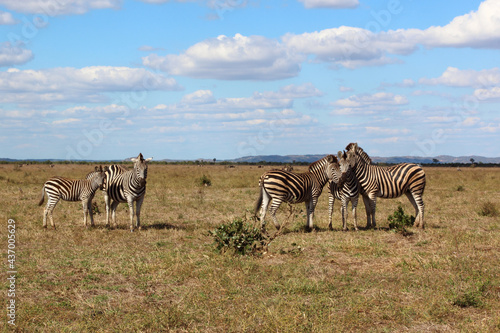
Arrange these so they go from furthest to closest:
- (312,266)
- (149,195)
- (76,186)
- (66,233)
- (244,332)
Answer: (149,195) → (76,186) → (66,233) → (312,266) → (244,332)

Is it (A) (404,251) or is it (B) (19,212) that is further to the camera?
(B) (19,212)

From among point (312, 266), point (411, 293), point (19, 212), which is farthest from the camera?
point (19, 212)

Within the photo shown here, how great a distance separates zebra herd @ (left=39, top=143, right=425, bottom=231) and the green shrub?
2.77m

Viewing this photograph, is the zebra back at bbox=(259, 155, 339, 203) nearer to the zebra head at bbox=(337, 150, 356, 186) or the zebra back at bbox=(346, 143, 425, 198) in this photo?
the zebra head at bbox=(337, 150, 356, 186)

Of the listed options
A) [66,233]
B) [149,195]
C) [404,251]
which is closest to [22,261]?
[66,233]

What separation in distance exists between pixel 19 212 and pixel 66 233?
18.3 ft

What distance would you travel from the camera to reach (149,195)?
24.9 meters

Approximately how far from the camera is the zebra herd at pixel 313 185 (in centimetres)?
1405

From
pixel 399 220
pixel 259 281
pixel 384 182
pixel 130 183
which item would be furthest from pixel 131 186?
pixel 399 220

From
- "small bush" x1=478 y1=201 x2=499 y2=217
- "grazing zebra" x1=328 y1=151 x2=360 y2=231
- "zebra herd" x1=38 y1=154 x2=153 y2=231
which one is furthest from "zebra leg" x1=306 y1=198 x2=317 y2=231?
"small bush" x1=478 y1=201 x2=499 y2=217

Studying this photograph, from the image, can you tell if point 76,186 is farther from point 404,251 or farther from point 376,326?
point 376,326

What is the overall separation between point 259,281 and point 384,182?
7.65m

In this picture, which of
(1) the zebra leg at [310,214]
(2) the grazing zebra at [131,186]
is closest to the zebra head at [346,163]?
(1) the zebra leg at [310,214]

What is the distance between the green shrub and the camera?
35.5 feet
